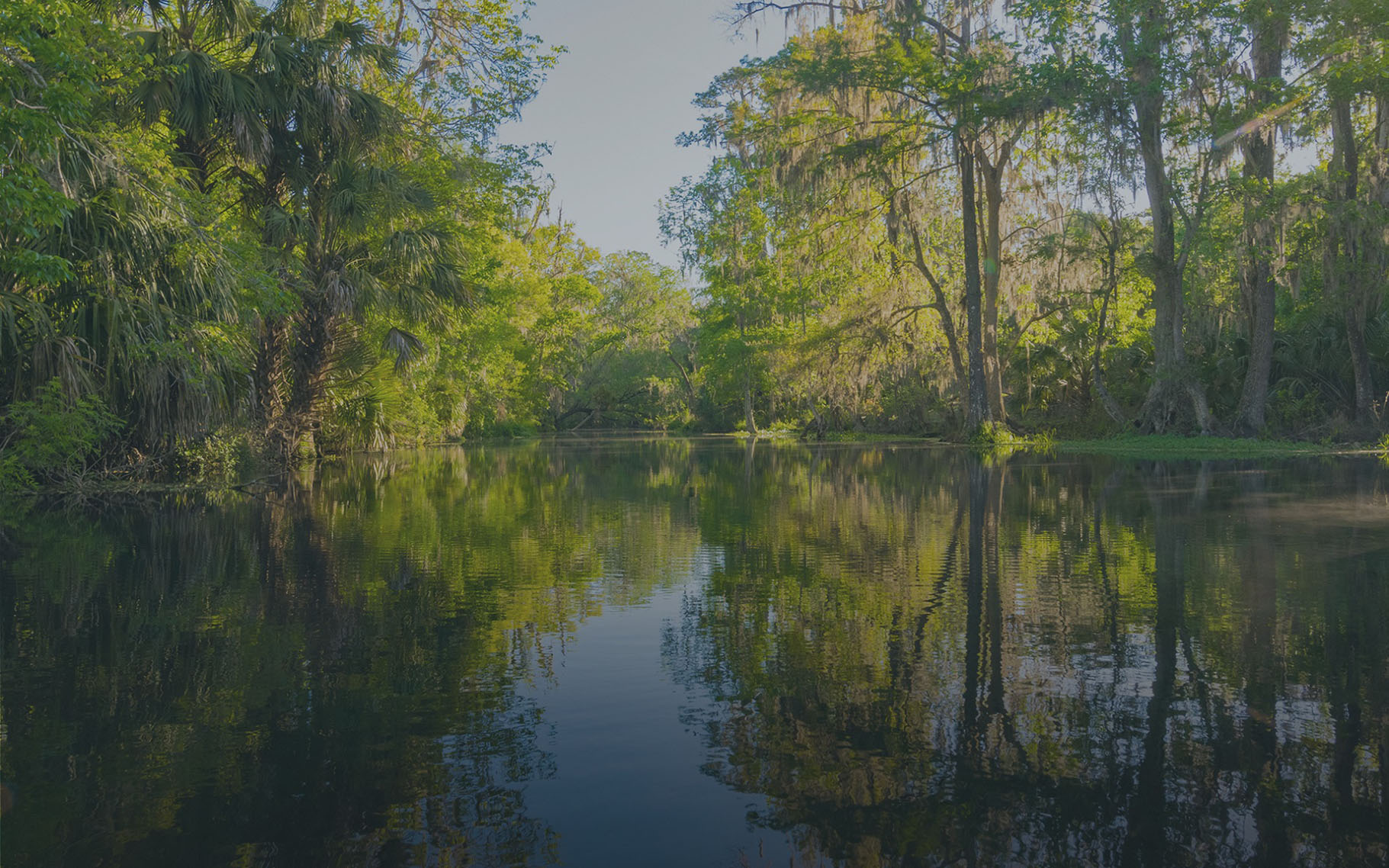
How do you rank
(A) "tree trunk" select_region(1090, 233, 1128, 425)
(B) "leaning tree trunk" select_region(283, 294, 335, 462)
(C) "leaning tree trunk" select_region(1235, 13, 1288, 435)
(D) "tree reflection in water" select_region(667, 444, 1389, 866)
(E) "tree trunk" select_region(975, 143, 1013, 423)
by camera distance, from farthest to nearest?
(A) "tree trunk" select_region(1090, 233, 1128, 425), (E) "tree trunk" select_region(975, 143, 1013, 423), (C) "leaning tree trunk" select_region(1235, 13, 1288, 435), (B) "leaning tree trunk" select_region(283, 294, 335, 462), (D) "tree reflection in water" select_region(667, 444, 1389, 866)

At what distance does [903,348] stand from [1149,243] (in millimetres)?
10298

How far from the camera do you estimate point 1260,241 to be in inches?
950

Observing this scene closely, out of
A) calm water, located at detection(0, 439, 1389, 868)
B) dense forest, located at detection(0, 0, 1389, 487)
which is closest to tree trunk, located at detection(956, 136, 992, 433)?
dense forest, located at detection(0, 0, 1389, 487)

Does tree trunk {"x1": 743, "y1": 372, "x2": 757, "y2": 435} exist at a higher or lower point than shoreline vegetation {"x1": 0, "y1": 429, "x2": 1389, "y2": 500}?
higher

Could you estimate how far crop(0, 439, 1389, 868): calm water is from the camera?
9.70 ft

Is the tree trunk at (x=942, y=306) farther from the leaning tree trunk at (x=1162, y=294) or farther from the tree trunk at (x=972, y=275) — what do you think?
the leaning tree trunk at (x=1162, y=294)

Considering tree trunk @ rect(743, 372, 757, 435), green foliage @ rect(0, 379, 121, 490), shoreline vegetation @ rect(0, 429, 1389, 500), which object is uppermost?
tree trunk @ rect(743, 372, 757, 435)

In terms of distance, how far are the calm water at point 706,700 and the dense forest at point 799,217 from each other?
5042 mm

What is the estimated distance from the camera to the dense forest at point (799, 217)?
14.0m

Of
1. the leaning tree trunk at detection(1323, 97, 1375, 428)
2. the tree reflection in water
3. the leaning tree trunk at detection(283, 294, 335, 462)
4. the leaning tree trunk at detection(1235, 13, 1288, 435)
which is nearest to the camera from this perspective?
the tree reflection in water

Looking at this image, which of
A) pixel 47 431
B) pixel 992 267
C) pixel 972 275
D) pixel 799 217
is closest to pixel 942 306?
pixel 992 267

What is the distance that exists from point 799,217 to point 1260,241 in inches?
495

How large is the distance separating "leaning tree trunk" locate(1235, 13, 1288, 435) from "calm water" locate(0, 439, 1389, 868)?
56.1 ft

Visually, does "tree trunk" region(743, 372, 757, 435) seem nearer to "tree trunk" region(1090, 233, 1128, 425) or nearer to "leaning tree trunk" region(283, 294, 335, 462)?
"tree trunk" region(1090, 233, 1128, 425)
